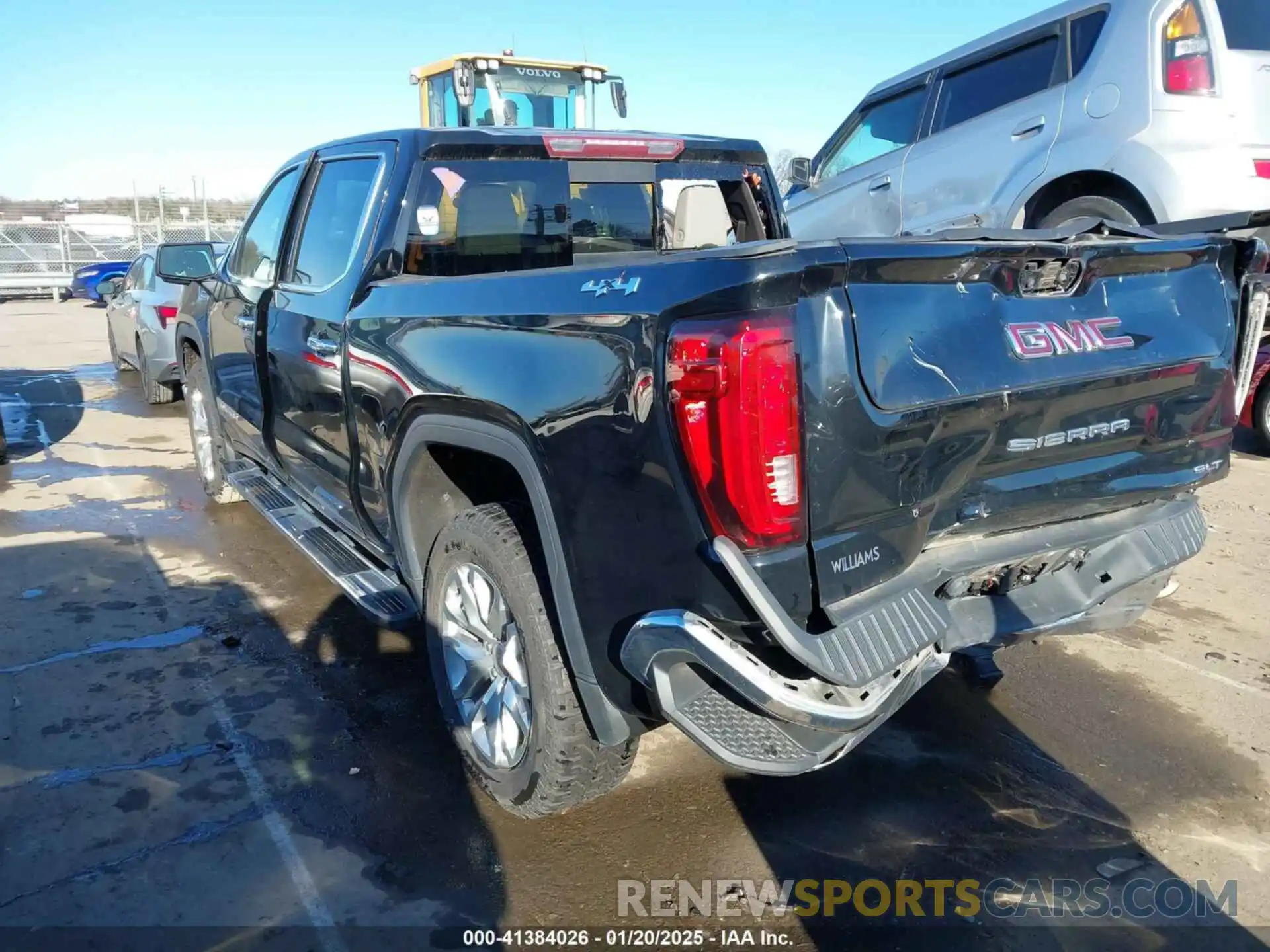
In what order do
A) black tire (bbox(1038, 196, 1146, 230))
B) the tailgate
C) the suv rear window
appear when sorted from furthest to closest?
black tire (bbox(1038, 196, 1146, 230))
the suv rear window
the tailgate

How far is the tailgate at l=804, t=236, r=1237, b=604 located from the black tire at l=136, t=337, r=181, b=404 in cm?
939

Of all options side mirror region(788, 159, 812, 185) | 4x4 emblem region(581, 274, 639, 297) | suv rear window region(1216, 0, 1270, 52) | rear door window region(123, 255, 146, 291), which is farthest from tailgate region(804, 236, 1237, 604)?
rear door window region(123, 255, 146, 291)

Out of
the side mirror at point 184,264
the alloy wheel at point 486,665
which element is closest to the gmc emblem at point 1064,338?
the alloy wheel at point 486,665

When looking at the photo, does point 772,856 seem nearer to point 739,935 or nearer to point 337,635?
point 739,935

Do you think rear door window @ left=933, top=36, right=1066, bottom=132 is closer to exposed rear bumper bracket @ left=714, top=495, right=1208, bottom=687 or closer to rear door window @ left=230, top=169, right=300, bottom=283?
exposed rear bumper bracket @ left=714, top=495, right=1208, bottom=687

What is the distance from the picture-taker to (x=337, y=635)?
14.1 feet

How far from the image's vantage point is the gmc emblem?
2.44 m

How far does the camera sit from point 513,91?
1322cm

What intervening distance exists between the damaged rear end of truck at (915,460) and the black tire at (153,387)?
30.2 feet

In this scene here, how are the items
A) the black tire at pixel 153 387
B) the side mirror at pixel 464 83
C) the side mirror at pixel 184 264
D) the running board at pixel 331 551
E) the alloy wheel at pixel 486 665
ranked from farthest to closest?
1. the side mirror at pixel 464 83
2. the black tire at pixel 153 387
3. the side mirror at pixel 184 264
4. the running board at pixel 331 551
5. the alloy wheel at pixel 486 665

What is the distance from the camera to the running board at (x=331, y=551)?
3385 millimetres

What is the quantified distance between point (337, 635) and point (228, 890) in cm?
172

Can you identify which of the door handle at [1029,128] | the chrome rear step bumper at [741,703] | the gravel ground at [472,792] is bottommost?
the gravel ground at [472,792]

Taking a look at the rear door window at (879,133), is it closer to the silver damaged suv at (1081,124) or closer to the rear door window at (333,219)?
the silver damaged suv at (1081,124)
